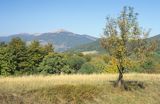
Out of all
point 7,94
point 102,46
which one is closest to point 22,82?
point 7,94

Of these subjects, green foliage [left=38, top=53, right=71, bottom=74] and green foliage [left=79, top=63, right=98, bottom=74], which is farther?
green foliage [left=79, top=63, right=98, bottom=74]

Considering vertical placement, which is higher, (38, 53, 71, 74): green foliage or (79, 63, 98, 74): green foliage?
(38, 53, 71, 74): green foliage

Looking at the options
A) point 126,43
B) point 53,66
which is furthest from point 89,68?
point 126,43

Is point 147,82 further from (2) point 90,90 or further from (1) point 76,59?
(1) point 76,59

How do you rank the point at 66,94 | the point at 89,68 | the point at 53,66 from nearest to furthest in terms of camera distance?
the point at 66,94, the point at 53,66, the point at 89,68

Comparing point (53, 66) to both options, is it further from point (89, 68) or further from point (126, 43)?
point (126, 43)

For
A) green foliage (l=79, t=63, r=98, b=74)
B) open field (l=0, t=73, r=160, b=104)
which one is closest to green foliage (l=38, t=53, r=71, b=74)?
green foliage (l=79, t=63, r=98, b=74)

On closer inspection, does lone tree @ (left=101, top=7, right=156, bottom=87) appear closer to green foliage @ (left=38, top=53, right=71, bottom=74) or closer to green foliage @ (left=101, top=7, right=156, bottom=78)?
green foliage @ (left=101, top=7, right=156, bottom=78)

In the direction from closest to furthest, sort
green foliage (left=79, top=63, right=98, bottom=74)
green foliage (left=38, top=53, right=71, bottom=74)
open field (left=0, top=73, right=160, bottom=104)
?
1. open field (left=0, top=73, right=160, bottom=104)
2. green foliage (left=38, top=53, right=71, bottom=74)
3. green foliage (left=79, top=63, right=98, bottom=74)

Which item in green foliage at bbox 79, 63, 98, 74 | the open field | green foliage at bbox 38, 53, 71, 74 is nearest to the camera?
the open field

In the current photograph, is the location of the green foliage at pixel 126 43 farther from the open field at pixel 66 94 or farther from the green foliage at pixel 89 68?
the green foliage at pixel 89 68

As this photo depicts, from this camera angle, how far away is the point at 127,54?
99.2ft

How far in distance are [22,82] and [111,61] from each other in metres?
8.20

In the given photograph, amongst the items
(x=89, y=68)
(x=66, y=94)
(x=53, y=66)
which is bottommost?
(x=89, y=68)
